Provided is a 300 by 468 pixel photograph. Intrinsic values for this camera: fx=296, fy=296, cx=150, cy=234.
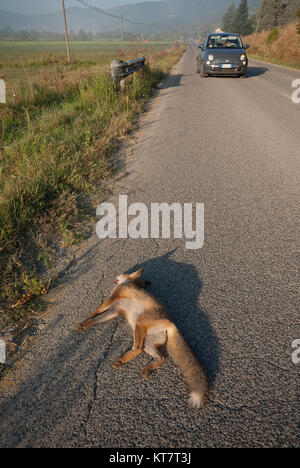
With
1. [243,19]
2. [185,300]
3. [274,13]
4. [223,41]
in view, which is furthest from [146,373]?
[243,19]

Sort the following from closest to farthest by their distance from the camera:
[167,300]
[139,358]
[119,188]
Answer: [139,358], [167,300], [119,188]

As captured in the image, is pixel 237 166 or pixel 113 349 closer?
pixel 113 349

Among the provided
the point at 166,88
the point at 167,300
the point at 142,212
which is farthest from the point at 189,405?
the point at 166,88

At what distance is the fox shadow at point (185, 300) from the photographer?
6.72 feet

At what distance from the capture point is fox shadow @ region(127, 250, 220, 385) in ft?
6.72

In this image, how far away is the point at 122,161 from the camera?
5.34 m

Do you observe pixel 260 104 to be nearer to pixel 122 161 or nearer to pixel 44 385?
pixel 122 161

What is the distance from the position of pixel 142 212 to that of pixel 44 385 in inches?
90.9
